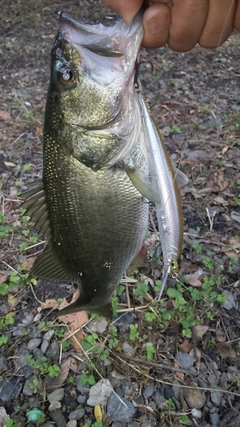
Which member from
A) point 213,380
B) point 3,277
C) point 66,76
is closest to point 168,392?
point 213,380

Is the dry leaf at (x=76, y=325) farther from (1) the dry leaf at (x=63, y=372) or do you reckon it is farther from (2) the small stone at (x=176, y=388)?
(2) the small stone at (x=176, y=388)

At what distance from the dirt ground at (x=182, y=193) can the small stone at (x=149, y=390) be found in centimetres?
3

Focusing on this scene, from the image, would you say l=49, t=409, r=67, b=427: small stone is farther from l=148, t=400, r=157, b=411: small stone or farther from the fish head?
the fish head

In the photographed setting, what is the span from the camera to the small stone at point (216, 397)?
2426 mm

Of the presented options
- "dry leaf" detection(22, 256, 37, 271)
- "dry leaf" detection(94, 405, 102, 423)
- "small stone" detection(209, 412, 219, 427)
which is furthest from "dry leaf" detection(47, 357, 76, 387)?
"small stone" detection(209, 412, 219, 427)

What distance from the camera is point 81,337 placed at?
270 centimetres

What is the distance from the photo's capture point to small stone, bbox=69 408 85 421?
7.86ft

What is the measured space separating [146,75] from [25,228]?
280cm

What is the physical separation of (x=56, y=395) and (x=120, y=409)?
1.20ft

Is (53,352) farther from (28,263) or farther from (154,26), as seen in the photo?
(154,26)

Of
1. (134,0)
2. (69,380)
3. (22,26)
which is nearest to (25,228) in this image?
(69,380)

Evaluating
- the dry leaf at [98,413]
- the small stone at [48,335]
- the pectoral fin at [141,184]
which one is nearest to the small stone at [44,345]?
the small stone at [48,335]

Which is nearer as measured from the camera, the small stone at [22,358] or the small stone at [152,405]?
the small stone at [152,405]

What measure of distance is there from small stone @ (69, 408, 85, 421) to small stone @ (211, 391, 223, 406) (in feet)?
2.36
